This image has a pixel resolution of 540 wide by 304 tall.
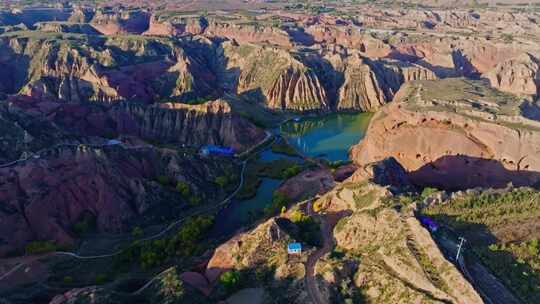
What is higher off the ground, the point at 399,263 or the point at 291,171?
the point at 399,263

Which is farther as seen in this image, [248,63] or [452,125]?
[248,63]

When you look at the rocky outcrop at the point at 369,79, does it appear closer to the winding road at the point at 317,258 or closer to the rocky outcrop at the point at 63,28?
the winding road at the point at 317,258

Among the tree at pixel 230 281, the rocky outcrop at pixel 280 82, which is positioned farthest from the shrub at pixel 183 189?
the rocky outcrop at pixel 280 82

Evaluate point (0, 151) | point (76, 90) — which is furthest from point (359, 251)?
point (76, 90)

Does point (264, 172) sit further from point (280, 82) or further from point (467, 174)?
point (280, 82)

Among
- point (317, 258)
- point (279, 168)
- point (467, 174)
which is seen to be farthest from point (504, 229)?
point (279, 168)

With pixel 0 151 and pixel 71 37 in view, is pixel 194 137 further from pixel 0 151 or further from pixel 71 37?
pixel 71 37

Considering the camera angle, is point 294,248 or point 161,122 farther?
point 161,122
